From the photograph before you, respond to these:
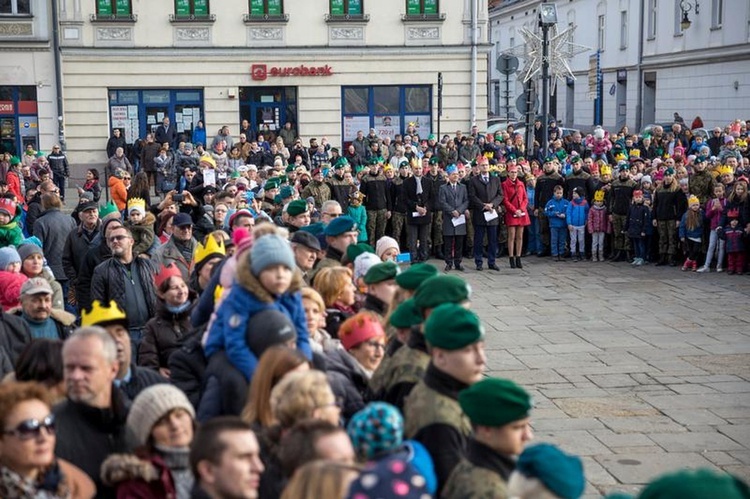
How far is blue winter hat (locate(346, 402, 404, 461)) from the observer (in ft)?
15.2

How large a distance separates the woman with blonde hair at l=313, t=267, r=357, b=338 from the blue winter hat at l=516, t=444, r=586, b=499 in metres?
4.19

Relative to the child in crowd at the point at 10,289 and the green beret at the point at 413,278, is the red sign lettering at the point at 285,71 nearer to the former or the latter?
the child in crowd at the point at 10,289

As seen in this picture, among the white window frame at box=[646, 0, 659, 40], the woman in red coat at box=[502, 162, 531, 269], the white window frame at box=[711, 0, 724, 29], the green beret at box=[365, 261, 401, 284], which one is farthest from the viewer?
the white window frame at box=[646, 0, 659, 40]

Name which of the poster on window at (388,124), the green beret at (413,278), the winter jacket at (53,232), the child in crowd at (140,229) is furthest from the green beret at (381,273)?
the poster on window at (388,124)

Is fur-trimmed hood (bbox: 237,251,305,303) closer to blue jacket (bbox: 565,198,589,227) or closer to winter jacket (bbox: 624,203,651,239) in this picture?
winter jacket (bbox: 624,203,651,239)

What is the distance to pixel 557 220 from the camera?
22.3 meters

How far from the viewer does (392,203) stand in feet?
74.1

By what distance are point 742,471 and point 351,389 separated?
429 cm

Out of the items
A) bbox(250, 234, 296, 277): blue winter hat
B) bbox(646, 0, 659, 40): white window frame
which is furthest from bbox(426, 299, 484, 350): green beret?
bbox(646, 0, 659, 40): white window frame

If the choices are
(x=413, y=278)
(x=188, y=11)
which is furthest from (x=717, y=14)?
(x=413, y=278)

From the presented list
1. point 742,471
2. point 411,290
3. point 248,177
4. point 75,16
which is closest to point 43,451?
point 411,290

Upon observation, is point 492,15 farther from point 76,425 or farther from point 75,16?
point 76,425

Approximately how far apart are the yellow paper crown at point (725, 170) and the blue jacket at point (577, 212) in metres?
2.65

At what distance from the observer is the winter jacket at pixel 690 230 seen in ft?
67.1
